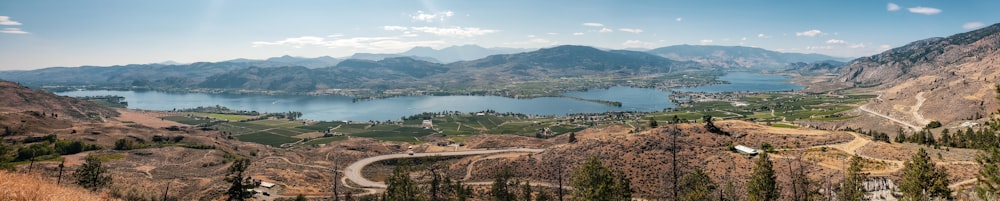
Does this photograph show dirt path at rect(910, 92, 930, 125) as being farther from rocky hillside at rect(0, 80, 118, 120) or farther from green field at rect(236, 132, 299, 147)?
rocky hillside at rect(0, 80, 118, 120)

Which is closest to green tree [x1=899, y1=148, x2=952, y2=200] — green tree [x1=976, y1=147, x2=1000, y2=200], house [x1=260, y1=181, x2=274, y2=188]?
green tree [x1=976, y1=147, x2=1000, y2=200]

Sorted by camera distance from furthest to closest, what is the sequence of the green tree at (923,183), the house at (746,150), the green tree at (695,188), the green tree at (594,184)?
the house at (746,150)
the green tree at (695,188)
the green tree at (594,184)
the green tree at (923,183)

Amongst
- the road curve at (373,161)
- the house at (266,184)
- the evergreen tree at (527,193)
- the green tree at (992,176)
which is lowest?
the road curve at (373,161)

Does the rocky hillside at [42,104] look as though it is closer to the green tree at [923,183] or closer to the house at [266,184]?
the house at [266,184]

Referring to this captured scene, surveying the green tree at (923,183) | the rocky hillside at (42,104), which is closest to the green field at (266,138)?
the rocky hillside at (42,104)

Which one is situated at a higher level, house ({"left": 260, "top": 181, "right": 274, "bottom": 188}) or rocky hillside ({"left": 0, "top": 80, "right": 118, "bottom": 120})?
rocky hillside ({"left": 0, "top": 80, "right": 118, "bottom": 120})

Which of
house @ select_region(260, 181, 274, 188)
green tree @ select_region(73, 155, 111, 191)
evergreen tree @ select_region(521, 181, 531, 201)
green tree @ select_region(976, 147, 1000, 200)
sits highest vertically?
green tree @ select_region(976, 147, 1000, 200)

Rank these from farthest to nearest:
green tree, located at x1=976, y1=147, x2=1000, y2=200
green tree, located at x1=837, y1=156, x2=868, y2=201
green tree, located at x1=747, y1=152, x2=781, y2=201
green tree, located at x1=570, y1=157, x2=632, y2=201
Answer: green tree, located at x1=747, y1=152, x2=781, y2=201 → green tree, located at x1=570, y1=157, x2=632, y2=201 → green tree, located at x1=837, y1=156, x2=868, y2=201 → green tree, located at x1=976, y1=147, x2=1000, y2=200
